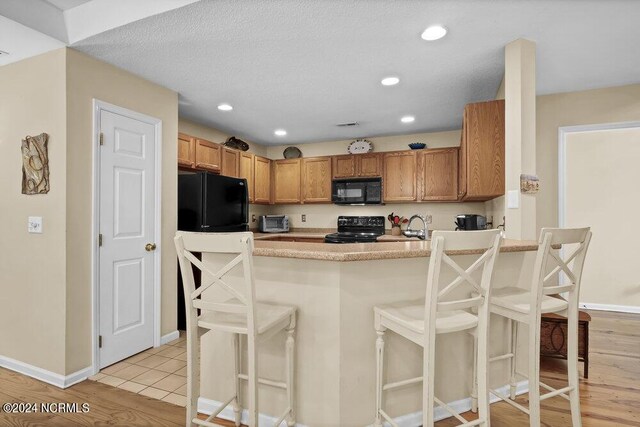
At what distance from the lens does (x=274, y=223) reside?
5.34 metres

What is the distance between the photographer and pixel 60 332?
7.45 feet

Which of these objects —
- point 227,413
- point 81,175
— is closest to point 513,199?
point 227,413

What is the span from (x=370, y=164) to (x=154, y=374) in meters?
3.64

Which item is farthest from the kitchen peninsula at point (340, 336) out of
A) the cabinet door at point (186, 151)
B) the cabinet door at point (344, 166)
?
the cabinet door at point (344, 166)

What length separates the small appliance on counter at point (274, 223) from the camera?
5.27m

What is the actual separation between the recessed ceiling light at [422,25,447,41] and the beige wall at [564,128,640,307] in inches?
112

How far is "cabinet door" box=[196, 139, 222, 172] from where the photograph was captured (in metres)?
3.82

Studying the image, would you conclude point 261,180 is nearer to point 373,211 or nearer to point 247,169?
point 247,169

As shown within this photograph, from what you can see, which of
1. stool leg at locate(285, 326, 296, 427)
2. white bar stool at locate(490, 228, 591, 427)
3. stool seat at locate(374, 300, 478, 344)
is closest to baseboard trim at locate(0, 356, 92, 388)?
stool leg at locate(285, 326, 296, 427)

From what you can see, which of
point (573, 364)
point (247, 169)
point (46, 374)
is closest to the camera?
point (573, 364)

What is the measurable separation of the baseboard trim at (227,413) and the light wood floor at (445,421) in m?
0.06

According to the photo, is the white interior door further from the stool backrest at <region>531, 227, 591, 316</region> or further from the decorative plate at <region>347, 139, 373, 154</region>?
the decorative plate at <region>347, 139, 373, 154</region>

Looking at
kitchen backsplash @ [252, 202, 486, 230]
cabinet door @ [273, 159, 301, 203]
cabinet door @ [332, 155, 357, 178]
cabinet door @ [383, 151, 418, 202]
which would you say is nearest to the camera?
cabinet door @ [383, 151, 418, 202]

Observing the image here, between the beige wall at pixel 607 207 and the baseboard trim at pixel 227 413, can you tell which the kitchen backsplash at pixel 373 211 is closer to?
the beige wall at pixel 607 207
